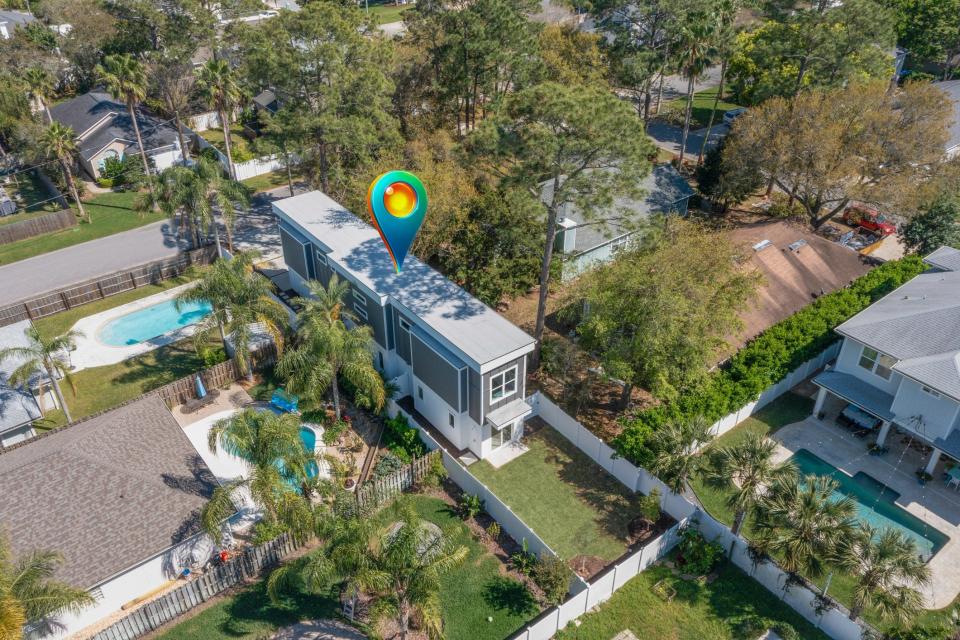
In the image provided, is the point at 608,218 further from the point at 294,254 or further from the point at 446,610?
the point at 446,610

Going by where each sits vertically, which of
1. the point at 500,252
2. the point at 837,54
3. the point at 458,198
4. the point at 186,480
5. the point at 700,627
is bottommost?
the point at 700,627

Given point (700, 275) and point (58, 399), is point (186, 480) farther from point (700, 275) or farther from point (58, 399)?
point (700, 275)

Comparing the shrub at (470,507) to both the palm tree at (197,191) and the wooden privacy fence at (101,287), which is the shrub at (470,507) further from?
the wooden privacy fence at (101,287)

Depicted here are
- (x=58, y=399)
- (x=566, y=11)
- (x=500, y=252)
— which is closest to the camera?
(x=58, y=399)

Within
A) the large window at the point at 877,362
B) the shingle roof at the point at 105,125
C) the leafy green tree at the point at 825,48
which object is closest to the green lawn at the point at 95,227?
the shingle roof at the point at 105,125

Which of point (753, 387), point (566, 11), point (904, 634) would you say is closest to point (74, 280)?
point (753, 387)

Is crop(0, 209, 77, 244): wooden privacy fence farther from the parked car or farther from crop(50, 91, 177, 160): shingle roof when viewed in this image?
the parked car
